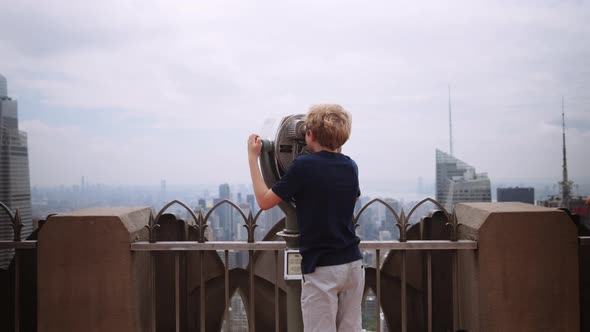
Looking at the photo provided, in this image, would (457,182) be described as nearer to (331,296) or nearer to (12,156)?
(331,296)

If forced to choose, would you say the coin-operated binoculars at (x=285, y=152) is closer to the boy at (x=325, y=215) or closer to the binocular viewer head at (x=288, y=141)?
the binocular viewer head at (x=288, y=141)

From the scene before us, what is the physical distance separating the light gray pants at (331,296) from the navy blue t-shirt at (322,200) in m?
0.04

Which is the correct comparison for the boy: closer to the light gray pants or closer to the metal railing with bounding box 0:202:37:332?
the light gray pants

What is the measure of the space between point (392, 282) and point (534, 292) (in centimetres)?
98

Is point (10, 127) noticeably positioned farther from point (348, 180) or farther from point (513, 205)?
point (513, 205)

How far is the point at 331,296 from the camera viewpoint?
1.91m

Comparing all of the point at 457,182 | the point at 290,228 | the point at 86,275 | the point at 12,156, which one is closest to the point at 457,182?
the point at 457,182

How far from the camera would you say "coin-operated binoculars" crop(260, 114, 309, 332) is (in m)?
2.14

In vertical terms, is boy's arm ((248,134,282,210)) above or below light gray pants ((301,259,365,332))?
above

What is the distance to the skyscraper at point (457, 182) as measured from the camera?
435 cm

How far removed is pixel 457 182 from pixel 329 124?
357cm

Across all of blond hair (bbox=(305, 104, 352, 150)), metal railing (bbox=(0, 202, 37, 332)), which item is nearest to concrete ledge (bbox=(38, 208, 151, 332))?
metal railing (bbox=(0, 202, 37, 332))

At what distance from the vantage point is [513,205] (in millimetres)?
2975

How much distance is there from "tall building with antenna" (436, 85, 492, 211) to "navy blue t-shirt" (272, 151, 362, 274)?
7.22 feet
